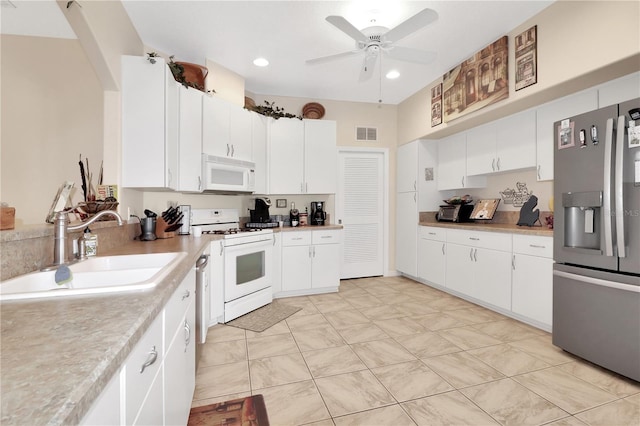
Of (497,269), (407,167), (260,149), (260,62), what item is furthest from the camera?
(407,167)

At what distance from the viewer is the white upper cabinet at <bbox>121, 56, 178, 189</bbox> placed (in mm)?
2398

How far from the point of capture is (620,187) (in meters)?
1.90

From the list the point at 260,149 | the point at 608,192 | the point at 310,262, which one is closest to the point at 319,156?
the point at 260,149

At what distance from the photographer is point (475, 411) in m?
1.68

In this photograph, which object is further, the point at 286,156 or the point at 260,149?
the point at 286,156

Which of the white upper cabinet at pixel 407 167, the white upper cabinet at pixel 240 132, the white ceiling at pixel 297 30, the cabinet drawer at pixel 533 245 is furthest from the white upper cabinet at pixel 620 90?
the white upper cabinet at pixel 240 132

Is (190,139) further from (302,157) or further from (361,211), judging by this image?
(361,211)

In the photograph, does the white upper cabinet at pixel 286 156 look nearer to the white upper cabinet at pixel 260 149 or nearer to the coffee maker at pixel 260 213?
the white upper cabinet at pixel 260 149

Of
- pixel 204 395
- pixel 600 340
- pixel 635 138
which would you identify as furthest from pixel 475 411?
pixel 635 138

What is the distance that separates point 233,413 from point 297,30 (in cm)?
313

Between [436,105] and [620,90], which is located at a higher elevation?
[436,105]

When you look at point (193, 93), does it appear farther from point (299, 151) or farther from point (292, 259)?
point (292, 259)

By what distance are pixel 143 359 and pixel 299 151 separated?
3491 millimetres

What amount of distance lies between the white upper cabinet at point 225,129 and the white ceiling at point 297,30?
57cm
